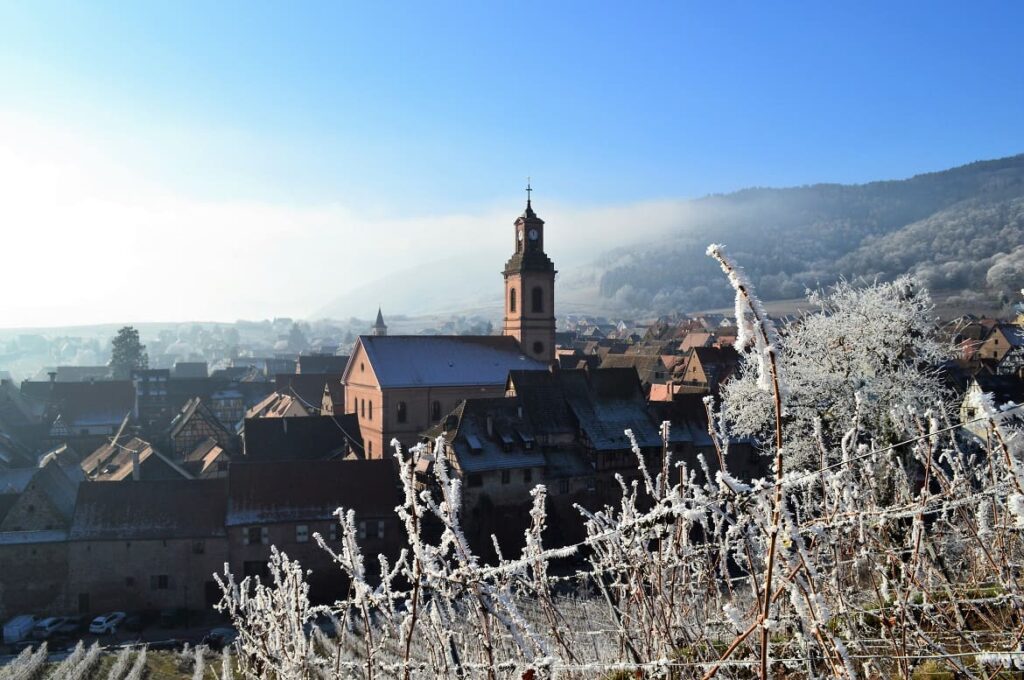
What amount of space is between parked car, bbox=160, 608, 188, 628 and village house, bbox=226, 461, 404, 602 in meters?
2.27

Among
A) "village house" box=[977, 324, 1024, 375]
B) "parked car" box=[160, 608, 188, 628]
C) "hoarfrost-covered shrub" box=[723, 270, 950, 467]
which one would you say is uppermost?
"hoarfrost-covered shrub" box=[723, 270, 950, 467]

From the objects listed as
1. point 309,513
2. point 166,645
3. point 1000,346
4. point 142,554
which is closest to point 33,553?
point 142,554

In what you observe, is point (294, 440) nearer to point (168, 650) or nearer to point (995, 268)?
point (168, 650)

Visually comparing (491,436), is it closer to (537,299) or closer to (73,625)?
(537,299)

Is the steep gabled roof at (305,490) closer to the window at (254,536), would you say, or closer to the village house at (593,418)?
the window at (254,536)

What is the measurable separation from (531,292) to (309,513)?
2242 cm

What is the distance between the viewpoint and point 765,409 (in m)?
22.0

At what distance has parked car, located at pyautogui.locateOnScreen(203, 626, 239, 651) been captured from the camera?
23.3 meters

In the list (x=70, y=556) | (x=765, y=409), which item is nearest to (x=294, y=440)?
(x=70, y=556)

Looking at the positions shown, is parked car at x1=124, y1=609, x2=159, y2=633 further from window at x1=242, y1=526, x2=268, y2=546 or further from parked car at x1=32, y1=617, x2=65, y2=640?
window at x1=242, y1=526, x2=268, y2=546

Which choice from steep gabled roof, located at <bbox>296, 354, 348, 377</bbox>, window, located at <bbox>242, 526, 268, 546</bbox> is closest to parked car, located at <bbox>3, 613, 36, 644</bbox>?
window, located at <bbox>242, 526, 268, 546</bbox>

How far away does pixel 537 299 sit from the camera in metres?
45.6

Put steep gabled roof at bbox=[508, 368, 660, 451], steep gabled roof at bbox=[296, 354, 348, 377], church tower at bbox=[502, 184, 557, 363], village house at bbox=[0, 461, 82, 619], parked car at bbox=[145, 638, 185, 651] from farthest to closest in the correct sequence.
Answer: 1. steep gabled roof at bbox=[296, 354, 348, 377]
2. church tower at bbox=[502, 184, 557, 363]
3. steep gabled roof at bbox=[508, 368, 660, 451]
4. village house at bbox=[0, 461, 82, 619]
5. parked car at bbox=[145, 638, 185, 651]

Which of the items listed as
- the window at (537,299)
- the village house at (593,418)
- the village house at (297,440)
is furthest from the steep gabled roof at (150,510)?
the window at (537,299)
